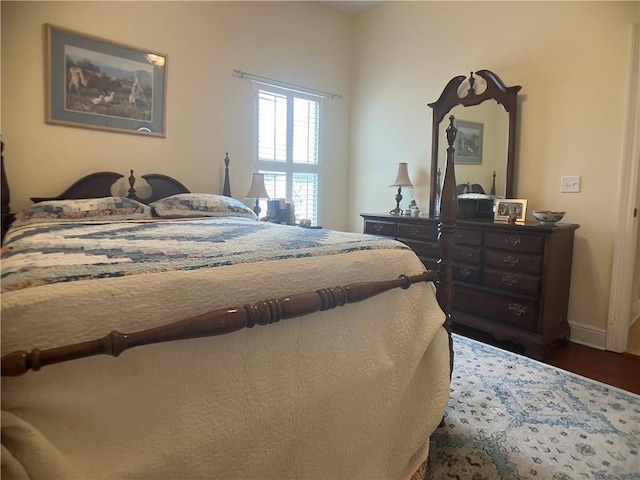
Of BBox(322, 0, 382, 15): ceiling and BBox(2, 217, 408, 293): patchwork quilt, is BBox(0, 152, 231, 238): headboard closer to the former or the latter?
BBox(2, 217, 408, 293): patchwork quilt

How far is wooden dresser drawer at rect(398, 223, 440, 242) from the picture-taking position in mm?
→ 3188

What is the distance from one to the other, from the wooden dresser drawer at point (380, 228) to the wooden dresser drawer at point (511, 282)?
3.10 ft

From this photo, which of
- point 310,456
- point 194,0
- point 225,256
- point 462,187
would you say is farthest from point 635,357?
point 194,0

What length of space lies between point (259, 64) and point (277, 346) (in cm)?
344

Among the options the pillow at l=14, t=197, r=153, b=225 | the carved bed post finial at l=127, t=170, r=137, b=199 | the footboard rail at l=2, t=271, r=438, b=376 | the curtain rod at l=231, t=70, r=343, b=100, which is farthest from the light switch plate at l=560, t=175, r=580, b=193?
the carved bed post finial at l=127, t=170, r=137, b=199

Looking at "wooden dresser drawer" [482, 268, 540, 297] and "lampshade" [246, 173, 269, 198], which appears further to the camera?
"lampshade" [246, 173, 269, 198]

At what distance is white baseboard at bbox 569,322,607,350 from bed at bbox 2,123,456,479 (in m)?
1.80

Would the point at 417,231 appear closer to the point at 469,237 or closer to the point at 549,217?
the point at 469,237

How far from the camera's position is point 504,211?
9.94 ft

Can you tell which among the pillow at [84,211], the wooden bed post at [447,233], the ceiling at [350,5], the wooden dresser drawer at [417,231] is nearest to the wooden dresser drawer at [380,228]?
the wooden dresser drawer at [417,231]

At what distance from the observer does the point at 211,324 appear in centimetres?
93

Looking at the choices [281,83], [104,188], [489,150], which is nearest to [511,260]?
[489,150]

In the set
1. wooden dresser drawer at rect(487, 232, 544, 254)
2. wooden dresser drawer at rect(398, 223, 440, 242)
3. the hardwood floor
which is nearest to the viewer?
the hardwood floor

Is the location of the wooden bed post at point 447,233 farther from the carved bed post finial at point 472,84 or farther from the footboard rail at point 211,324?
the carved bed post finial at point 472,84
